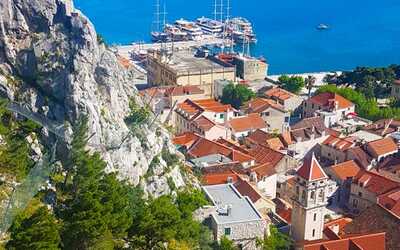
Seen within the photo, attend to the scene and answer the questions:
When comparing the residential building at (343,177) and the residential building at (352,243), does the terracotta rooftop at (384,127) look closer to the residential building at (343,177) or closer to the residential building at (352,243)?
the residential building at (343,177)

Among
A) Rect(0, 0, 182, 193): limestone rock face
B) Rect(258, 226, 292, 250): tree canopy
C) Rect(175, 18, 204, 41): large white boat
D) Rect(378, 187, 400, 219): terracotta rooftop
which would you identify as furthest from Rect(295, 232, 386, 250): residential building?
Rect(175, 18, 204, 41): large white boat

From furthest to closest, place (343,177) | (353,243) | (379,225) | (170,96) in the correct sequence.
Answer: (170,96), (343,177), (379,225), (353,243)

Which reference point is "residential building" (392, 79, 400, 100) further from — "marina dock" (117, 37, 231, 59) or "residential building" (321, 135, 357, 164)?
"marina dock" (117, 37, 231, 59)

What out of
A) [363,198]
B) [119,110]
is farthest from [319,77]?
[119,110]

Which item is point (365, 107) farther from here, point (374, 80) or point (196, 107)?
point (196, 107)

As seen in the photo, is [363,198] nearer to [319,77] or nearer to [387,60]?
[319,77]

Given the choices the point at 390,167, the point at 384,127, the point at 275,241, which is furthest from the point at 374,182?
the point at 275,241

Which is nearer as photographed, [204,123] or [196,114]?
[204,123]

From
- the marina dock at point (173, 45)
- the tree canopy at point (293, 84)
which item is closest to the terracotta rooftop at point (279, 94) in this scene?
the tree canopy at point (293, 84)
